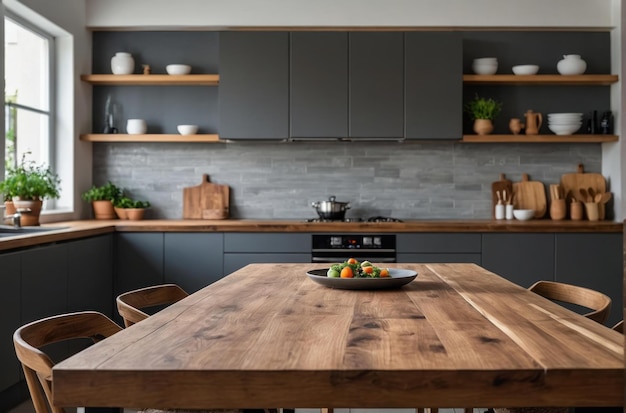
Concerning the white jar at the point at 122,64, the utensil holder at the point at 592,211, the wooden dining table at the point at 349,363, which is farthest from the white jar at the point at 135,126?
the wooden dining table at the point at 349,363

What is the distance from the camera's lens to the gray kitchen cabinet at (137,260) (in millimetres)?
5406

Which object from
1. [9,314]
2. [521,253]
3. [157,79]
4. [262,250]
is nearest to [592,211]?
[521,253]

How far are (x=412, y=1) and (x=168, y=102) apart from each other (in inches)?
86.1

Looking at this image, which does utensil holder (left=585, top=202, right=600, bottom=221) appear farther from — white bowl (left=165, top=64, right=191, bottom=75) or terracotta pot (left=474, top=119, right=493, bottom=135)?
white bowl (left=165, top=64, right=191, bottom=75)

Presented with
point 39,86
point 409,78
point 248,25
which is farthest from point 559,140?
point 39,86

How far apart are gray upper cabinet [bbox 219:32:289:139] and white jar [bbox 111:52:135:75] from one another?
81 cm

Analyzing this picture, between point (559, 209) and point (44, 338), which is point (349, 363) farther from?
point (559, 209)

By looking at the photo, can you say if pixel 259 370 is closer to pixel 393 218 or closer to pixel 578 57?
pixel 393 218

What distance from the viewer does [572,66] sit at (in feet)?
19.2

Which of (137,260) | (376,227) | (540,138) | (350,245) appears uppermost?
(540,138)

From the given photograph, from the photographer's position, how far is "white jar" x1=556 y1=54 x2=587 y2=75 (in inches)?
231

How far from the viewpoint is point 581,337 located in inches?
69.9

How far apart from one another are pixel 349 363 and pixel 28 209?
3.76m

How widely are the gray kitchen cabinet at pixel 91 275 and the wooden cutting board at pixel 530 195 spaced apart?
3.29 metres
